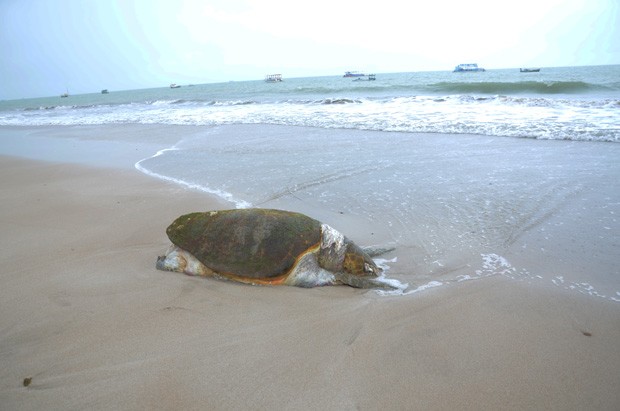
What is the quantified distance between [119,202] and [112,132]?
10357mm

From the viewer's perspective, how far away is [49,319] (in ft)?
8.91

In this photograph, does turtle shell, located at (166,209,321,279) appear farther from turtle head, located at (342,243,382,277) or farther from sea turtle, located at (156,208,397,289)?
turtle head, located at (342,243,382,277)

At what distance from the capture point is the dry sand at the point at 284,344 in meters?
2.03

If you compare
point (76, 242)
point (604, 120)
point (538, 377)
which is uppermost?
point (604, 120)

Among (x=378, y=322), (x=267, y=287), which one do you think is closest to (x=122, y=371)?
(x=267, y=287)

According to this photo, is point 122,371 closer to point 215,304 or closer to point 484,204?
point 215,304

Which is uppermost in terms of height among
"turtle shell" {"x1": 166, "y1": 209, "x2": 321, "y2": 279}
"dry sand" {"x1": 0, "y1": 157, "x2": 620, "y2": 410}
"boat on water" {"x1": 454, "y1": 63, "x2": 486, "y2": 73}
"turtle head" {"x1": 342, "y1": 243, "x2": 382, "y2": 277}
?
"boat on water" {"x1": 454, "y1": 63, "x2": 486, "y2": 73}

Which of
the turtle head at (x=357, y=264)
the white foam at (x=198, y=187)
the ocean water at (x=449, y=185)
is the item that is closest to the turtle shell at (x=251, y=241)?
the turtle head at (x=357, y=264)

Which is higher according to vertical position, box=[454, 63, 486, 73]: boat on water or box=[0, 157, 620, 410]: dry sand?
box=[454, 63, 486, 73]: boat on water

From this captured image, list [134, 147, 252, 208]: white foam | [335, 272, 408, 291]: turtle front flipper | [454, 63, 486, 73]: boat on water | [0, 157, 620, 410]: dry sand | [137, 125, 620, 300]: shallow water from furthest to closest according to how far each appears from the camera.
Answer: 1. [454, 63, 486, 73]: boat on water
2. [134, 147, 252, 208]: white foam
3. [137, 125, 620, 300]: shallow water
4. [335, 272, 408, 291]: turtle front flipper
5. [0, 157, 620, 410]: dry sand

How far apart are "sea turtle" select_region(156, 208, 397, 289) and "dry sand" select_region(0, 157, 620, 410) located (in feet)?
0.41

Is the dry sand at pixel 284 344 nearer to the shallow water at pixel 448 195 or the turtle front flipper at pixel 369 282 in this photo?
the turtle front flipper at pixel 369 282

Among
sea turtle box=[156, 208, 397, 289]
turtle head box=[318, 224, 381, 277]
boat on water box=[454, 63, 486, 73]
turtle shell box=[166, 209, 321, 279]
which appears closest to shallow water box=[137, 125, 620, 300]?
turtle head box=[318, 224, 381, 277]

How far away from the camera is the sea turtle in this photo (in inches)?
128
